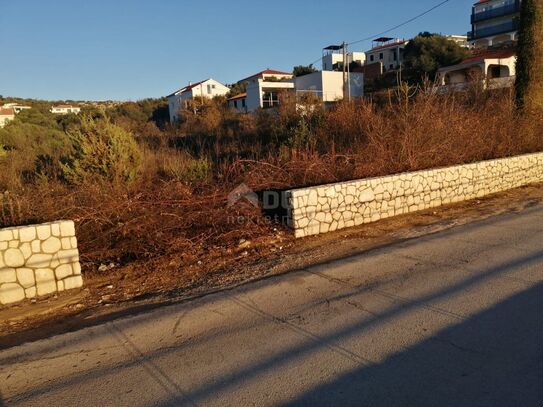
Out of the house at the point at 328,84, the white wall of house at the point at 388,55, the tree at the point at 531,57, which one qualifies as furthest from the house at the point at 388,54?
the tree at the point at 531,57

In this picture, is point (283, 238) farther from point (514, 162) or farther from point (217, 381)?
point (514, 162)

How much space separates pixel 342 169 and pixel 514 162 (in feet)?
20.7

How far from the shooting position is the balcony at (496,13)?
61219 mm

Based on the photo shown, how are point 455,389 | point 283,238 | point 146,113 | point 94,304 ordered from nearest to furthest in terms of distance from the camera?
point 455,389, point 94,304, point 283,238, point 146,113

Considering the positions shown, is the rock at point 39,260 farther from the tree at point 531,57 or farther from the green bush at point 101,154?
the tree at point 531,57

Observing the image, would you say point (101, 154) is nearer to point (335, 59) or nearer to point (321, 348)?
point (321, 348)

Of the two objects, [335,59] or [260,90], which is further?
[335,59]

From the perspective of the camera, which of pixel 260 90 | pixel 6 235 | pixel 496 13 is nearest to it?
pixel 6 235

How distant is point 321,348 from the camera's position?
370 cm

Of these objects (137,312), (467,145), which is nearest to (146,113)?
(467,145)

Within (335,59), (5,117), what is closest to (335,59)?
(335,59)

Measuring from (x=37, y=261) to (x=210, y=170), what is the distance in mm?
5988

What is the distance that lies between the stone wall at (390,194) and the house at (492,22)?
61133 mm

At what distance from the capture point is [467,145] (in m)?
12.3
